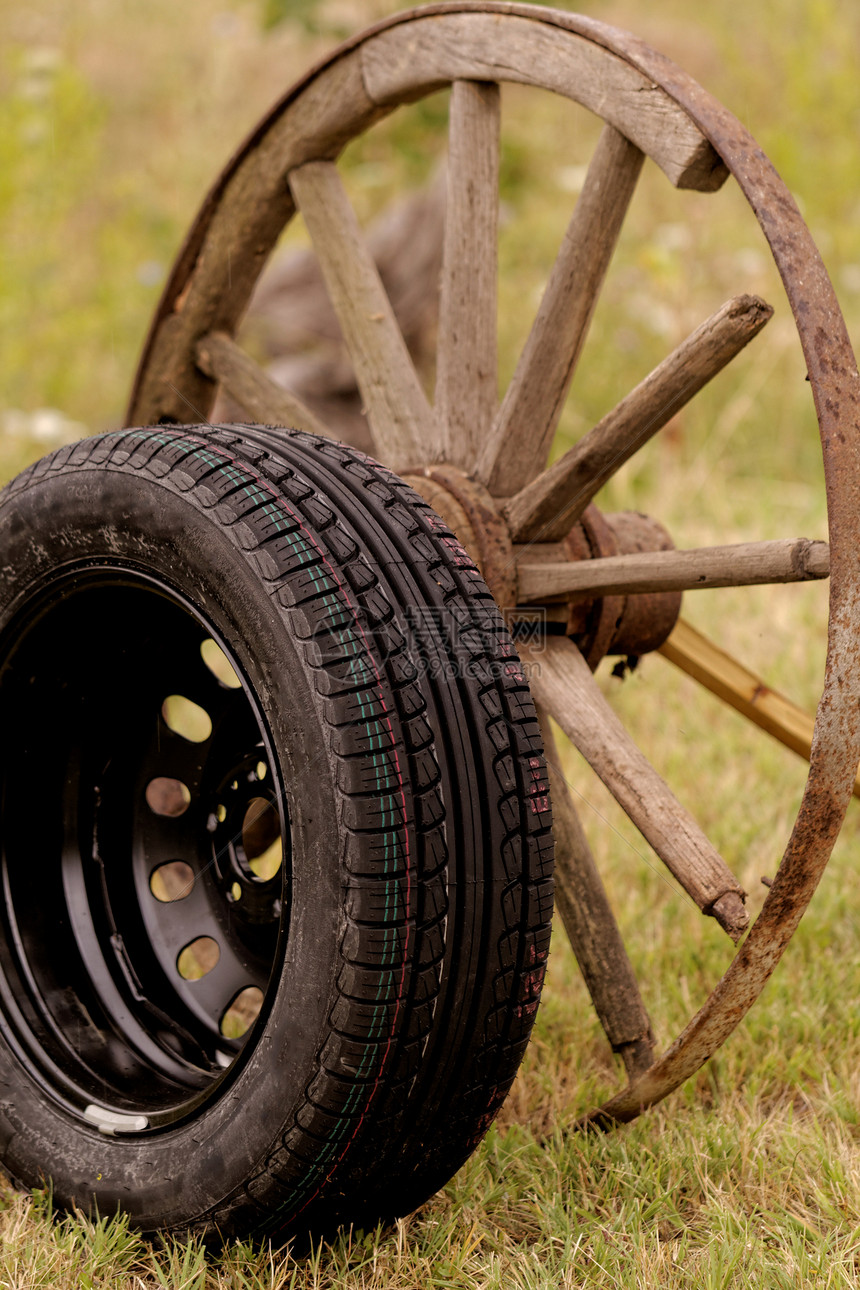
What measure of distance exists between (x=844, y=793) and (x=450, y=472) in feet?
3.55

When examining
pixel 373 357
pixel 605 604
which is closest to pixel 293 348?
pixel 373 357

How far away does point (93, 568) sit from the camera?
1919 millimetres

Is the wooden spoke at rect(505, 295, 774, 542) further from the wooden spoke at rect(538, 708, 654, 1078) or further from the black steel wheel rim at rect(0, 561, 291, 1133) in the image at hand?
the black steel wheel rim at rect(0, 561, 291, 1133)

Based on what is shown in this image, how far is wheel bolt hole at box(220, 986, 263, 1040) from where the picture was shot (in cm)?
246

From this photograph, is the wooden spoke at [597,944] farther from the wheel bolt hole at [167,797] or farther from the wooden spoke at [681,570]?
the wheel bolt hole at [167,797]

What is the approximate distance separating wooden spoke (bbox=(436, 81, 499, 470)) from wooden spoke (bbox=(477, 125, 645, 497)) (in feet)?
0.41

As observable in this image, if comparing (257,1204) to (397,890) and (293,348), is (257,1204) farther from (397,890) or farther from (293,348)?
(293,348)

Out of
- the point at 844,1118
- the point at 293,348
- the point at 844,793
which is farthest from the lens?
the point at 293,348

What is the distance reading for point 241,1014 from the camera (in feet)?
8.29

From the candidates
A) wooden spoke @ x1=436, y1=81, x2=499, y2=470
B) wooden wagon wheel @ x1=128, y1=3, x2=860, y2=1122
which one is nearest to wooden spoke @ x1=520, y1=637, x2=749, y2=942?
wooden wagon wheel @ x1=128, y1=3, x2=860, y2=1122

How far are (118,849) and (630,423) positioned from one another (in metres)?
1.26

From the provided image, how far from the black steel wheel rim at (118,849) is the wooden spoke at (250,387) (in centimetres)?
73

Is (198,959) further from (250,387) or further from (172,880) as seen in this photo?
(250,387)

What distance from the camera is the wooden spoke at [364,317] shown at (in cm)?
260
